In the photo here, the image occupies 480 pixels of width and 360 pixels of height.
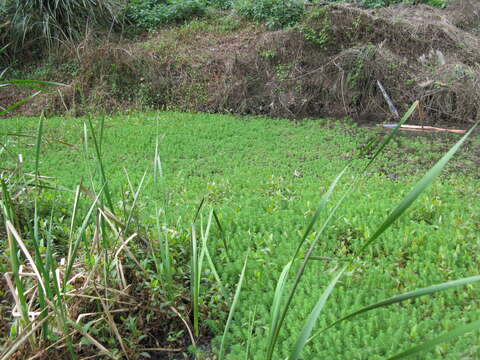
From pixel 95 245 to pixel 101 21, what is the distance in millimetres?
11822

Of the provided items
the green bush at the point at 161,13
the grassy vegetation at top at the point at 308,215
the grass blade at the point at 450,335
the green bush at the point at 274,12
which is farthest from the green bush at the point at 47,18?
the grass blade at the point at 450,335

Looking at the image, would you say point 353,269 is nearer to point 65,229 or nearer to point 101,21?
point 65,229

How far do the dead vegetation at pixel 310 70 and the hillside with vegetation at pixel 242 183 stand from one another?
0.05 m

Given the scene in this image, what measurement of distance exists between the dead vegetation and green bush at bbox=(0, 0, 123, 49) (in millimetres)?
1499

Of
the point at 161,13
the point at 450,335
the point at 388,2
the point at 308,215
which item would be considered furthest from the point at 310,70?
the point at 450,335

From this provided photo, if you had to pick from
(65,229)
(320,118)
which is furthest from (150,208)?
(320,118)

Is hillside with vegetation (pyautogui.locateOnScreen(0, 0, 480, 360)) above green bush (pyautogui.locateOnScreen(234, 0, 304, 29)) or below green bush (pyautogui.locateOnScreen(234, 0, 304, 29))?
below

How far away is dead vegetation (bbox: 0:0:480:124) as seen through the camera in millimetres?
9375

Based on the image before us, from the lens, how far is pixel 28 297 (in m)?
2.51

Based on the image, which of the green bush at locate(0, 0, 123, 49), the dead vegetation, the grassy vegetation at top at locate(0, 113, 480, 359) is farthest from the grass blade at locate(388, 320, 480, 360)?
the green bush at locate(0, 0, 123, 49)

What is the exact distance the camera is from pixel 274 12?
11.9 meters

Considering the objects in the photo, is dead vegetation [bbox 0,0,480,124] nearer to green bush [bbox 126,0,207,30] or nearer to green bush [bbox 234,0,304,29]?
green bush [bbox 234,0,304,29]

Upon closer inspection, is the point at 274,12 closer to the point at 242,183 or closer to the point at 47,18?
the point at 47,18

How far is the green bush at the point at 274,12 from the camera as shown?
11.6m
